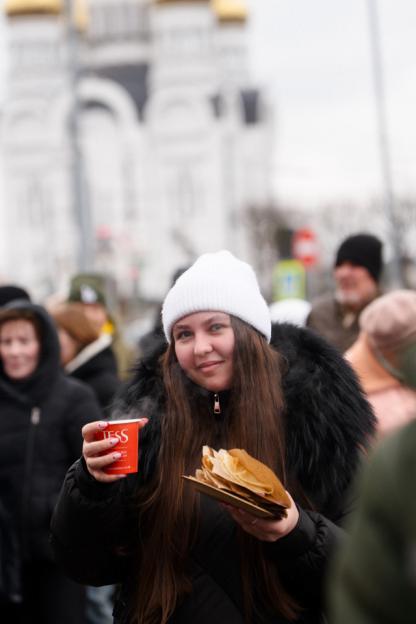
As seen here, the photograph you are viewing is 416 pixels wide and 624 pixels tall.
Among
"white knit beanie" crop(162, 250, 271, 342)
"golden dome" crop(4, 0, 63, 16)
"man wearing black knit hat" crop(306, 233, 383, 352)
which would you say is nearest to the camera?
"white knit beanie" crop(162, 250, 271, 342)

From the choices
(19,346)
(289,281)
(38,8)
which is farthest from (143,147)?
(19,346)

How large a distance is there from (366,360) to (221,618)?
2386mm

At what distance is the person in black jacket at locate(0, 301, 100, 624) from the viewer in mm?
5594

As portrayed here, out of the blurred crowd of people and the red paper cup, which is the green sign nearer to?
the blurred crowd of people

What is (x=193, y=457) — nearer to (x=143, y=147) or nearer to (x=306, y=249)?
(x=306, y=249)

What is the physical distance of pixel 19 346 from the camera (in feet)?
19.7

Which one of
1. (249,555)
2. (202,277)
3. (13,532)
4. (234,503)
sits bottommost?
(13,532)

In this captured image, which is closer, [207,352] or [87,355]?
[207,352]

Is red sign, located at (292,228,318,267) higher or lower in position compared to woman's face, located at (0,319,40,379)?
lower

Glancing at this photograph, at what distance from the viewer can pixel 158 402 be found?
3.61 meters

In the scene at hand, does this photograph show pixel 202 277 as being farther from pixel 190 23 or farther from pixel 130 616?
pixel 190 23

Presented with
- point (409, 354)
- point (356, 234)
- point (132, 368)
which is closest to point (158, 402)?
point (132, 368)

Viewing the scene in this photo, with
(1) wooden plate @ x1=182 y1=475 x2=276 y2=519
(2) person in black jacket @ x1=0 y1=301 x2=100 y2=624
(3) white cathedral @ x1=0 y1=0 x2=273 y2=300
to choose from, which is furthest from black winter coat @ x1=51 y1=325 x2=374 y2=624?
Answer: (3) white cathedral @ x1=0 y1=0 x2=273 y2=300

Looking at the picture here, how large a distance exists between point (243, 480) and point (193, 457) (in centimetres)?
48
